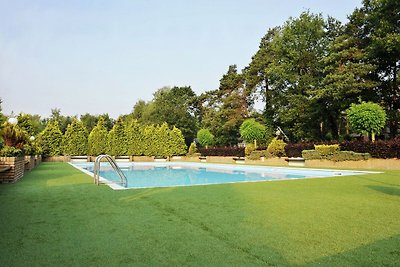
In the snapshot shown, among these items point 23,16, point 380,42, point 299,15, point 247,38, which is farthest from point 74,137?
point 380,42

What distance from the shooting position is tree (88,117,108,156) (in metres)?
29.5

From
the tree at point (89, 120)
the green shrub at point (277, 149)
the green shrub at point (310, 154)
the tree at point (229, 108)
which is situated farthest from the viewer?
the tree at point (89, 120)

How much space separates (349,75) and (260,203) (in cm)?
1750

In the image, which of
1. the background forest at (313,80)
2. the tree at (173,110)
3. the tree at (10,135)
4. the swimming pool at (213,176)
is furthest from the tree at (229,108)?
the tree at (10,135)

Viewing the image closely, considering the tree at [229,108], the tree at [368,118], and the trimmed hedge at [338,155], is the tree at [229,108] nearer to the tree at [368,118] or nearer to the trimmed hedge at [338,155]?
the trimmed hedge at [338,155]

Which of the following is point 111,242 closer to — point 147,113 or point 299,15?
point 299,15

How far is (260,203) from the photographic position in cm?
584

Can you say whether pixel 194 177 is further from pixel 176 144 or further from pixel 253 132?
pixel 176 144

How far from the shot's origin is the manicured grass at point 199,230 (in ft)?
9.30

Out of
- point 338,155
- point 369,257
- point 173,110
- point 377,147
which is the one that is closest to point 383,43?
point 377,147

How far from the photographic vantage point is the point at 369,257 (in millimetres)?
2799

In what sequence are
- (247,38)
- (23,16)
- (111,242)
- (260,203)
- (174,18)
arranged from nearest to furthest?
(111,242) < (260,203) < (23,16) < (174,18) < (247,38)

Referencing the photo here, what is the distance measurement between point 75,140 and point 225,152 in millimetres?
13926

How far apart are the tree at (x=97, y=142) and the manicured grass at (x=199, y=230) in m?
23.6
